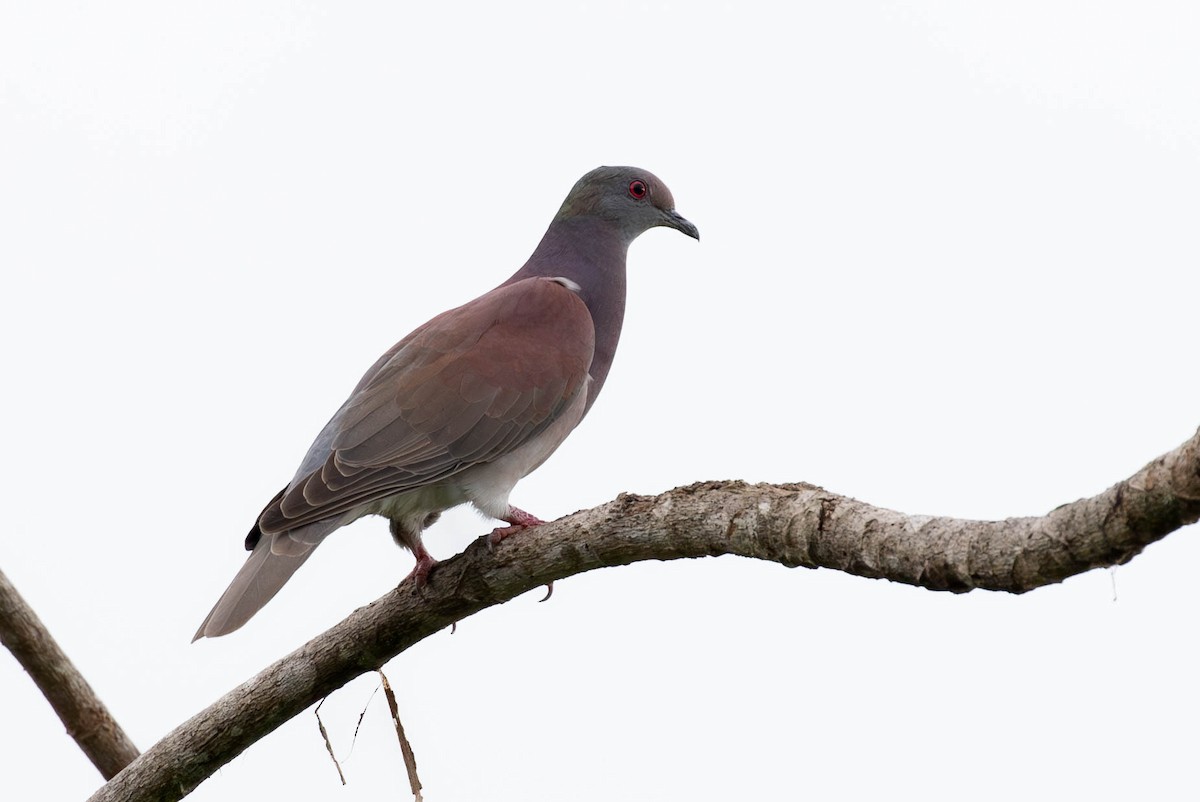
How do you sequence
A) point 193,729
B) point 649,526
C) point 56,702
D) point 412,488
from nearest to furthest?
1. point 649,526
2. point 193,729
3. point 56,702
4. point 412,488

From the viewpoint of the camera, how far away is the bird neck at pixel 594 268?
16.2 feet

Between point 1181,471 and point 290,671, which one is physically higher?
point 290,671

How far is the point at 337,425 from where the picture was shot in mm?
4414

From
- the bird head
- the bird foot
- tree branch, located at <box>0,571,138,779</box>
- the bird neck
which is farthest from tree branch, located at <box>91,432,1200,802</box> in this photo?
the bird head

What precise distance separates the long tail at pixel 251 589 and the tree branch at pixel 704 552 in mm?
263

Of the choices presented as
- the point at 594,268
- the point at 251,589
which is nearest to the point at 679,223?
the point at 594,268

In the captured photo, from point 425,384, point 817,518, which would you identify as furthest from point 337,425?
point 817,518

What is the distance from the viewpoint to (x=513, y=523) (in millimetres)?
4160

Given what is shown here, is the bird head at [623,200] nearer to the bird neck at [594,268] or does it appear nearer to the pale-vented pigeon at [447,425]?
the bird neck at [594,268]

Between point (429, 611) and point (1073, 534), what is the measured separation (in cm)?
204

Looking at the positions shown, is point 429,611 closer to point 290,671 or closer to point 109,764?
point 290,671

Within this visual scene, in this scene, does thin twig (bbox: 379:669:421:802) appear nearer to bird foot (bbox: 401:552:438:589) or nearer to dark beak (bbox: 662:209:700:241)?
bird foot (bbox: 401:552:438:589)

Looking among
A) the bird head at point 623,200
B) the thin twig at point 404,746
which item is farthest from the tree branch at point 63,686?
the bird head at point 623,200

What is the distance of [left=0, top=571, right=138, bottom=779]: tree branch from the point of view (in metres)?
3.64
